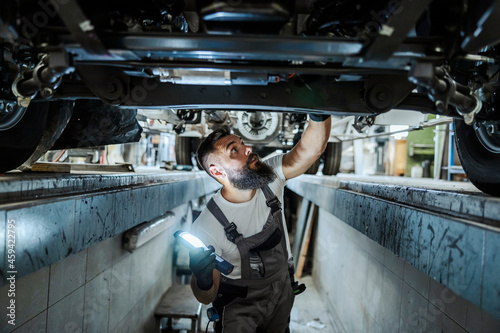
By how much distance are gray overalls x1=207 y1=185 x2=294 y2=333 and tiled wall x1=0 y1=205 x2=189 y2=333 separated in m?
0.75

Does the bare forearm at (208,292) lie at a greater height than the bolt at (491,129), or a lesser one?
lesser

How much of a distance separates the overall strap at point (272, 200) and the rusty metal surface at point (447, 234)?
56cm

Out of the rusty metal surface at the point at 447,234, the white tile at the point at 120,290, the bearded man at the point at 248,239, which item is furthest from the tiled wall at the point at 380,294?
the white tile at the point at 120,290

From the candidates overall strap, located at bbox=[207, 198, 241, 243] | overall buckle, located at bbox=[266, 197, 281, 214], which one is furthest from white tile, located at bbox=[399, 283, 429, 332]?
overall strap, located at bbox=[207, 198, 241, 243]

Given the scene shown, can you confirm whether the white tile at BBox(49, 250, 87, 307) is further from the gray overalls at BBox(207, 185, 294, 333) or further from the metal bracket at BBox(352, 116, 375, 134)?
the metal bracket at BBox(352, 116, 375, 134)

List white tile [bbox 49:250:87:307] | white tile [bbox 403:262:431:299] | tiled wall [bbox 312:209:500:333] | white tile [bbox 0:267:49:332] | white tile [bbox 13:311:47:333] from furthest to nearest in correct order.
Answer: white tile [bbox 403:262:431:299] < white tile [bbox 49:250:87:307] < tiled wall [bbox 312:209:500:333] < white tile [bbox 13:311:47:333] < white tile [bbox 0:267:49:332]

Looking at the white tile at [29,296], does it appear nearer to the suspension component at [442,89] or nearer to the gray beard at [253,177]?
the gray beard at [253,177]

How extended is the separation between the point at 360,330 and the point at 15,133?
9.36 ft

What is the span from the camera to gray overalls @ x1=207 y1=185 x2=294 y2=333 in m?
2.00

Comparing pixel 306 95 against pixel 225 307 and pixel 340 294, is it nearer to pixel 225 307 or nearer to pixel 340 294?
pixel 225 307

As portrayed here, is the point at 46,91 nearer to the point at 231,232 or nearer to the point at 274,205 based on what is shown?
the point at 231,232

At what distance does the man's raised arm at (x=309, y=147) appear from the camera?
7.07 ft

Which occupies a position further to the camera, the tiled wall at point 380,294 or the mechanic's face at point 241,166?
the mechanic's face at point 241,166

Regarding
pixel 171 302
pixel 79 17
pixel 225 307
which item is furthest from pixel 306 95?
pixel 171 302
